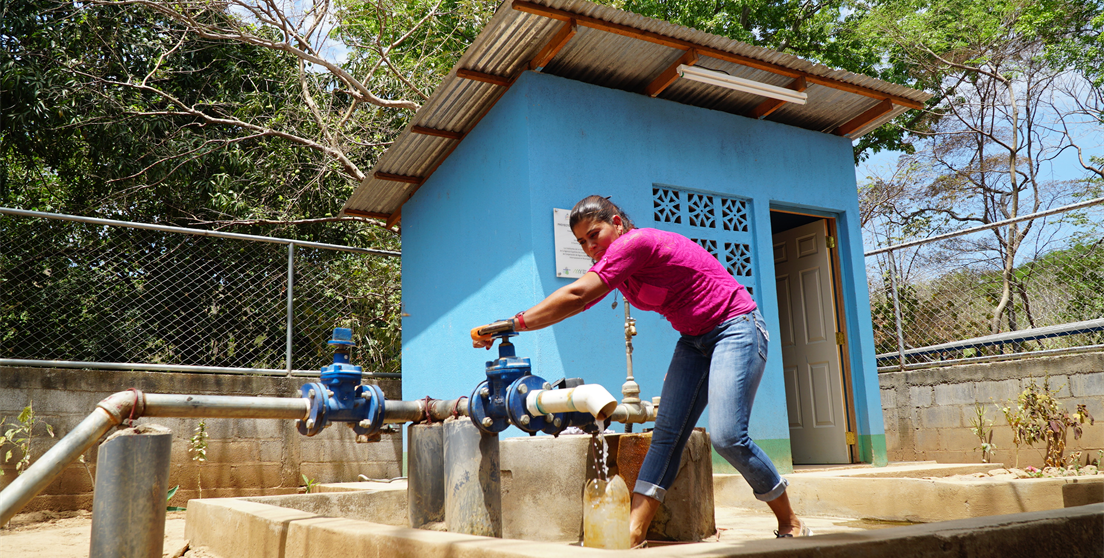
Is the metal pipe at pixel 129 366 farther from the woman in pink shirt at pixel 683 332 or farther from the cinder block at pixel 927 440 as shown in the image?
the cinder block at pixel 927 440

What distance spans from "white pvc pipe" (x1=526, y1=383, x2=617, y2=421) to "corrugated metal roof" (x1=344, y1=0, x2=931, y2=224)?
11.4 feet

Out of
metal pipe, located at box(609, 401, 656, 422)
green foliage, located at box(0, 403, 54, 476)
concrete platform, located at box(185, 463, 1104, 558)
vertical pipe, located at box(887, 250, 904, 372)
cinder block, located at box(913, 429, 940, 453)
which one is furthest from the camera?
vertical pipe, located at box(887, 250, 904, 372)

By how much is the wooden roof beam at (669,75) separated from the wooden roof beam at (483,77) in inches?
49.6

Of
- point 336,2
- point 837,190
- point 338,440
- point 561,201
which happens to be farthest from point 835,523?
point 336,2

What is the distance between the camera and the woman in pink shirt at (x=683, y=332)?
2.87 m

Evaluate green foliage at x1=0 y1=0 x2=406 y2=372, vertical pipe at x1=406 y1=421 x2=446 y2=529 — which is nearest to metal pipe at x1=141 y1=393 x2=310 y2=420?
vertical pipe at x1=406 y1=421 x2=446 y2=529

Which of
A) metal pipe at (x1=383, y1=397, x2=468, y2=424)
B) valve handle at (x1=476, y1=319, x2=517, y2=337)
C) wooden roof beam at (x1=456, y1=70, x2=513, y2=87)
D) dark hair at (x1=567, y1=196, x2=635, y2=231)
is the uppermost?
wooden roof beam at (x1=456, y1=70, x2=513, y2=87)

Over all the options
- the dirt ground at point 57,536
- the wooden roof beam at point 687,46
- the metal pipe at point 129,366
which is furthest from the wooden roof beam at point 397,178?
the dirt ground at point 57,536

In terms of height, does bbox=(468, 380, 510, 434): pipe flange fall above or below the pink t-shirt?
below

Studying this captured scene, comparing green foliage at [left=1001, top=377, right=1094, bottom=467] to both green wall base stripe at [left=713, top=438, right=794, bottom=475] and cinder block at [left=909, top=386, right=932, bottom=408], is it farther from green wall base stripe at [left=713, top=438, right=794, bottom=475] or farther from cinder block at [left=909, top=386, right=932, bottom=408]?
green wall base stripe at [left=713, top=438, right=794, bottom=475]

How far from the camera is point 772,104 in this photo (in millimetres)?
6980

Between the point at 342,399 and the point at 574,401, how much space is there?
1.12m

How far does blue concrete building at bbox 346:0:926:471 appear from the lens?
19.5 ft

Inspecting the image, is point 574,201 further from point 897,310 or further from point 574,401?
point 897,310
